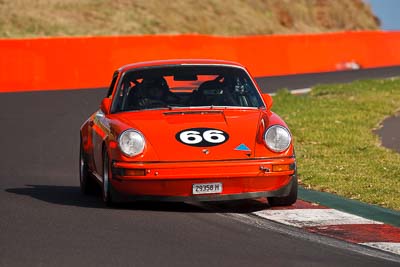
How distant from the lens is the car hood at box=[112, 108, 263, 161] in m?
10.2

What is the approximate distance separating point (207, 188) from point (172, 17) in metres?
39.1

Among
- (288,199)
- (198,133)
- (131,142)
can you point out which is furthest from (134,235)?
(288,199)

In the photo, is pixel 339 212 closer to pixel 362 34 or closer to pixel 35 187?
pixel 35 187

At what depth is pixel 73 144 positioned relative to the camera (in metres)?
17.1

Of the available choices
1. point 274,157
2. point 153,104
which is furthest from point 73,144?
point 274,157

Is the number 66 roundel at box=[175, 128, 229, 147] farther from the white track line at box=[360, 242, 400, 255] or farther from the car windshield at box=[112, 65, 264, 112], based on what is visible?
the white track line at box=[360, 242, 400, 255]

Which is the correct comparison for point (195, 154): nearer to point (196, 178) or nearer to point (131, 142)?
point (196, 178)

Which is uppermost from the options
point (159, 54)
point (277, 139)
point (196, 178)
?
point (277, 139)

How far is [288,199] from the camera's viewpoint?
1057 cm

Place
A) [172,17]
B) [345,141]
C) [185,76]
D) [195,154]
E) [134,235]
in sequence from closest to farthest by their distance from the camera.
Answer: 1. [134,235]
2. [195,154]
3. [185,76]
4. [345,141]
5. [172,17]

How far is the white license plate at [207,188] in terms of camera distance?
10.1 m

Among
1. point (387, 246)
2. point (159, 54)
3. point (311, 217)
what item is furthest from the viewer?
point (159, 54)

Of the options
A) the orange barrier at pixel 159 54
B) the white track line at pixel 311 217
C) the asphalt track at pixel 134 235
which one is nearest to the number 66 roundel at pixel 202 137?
the asphalt track at pixel 134 235

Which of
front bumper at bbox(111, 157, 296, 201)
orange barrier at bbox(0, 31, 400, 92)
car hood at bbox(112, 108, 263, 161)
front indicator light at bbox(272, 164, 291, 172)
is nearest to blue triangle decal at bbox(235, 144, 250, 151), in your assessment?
car hood at bbox(112, 108, 263, 161)
